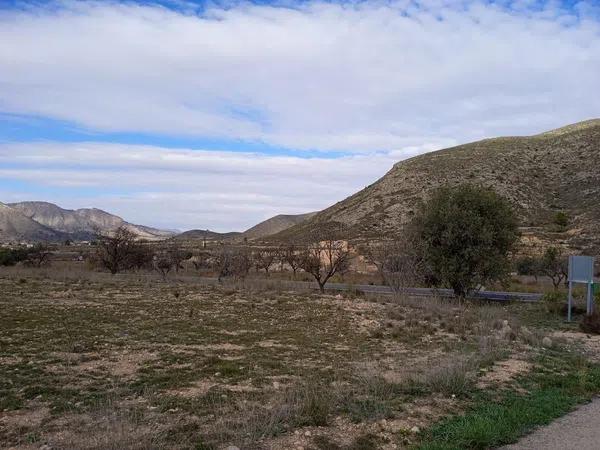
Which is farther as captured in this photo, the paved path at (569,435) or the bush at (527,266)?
the bush at (527,266)

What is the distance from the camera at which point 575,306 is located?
79.3 ft

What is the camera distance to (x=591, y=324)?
1873 cm

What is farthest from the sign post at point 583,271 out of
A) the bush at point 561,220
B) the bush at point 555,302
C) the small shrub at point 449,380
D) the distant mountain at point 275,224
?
the distant mountain at point 275,224

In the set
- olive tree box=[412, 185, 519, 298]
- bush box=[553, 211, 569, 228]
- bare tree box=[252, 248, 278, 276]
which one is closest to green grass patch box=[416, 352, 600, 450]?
olive tree box=[412, 185, 519, 298]

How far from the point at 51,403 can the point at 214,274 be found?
42.2 meters

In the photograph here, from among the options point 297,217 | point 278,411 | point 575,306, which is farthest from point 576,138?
point 297,217

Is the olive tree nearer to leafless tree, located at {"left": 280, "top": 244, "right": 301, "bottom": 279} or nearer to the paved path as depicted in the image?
leafless tree, located at {"left": 280, "top": 244, "right": 301, "bottom": 279}

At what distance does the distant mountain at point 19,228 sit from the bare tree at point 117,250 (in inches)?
4511

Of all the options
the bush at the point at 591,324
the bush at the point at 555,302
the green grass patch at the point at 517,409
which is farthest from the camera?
the bush at the point at 555,302

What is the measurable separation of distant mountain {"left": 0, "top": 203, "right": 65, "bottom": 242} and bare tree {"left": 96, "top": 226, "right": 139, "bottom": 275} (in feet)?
376

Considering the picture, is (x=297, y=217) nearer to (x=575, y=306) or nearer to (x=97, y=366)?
(x=575, y=306)

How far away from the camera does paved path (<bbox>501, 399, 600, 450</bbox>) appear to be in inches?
269

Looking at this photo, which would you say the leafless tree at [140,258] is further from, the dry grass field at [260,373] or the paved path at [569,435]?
the paved path at [569,435]

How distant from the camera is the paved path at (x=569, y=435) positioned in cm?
684
